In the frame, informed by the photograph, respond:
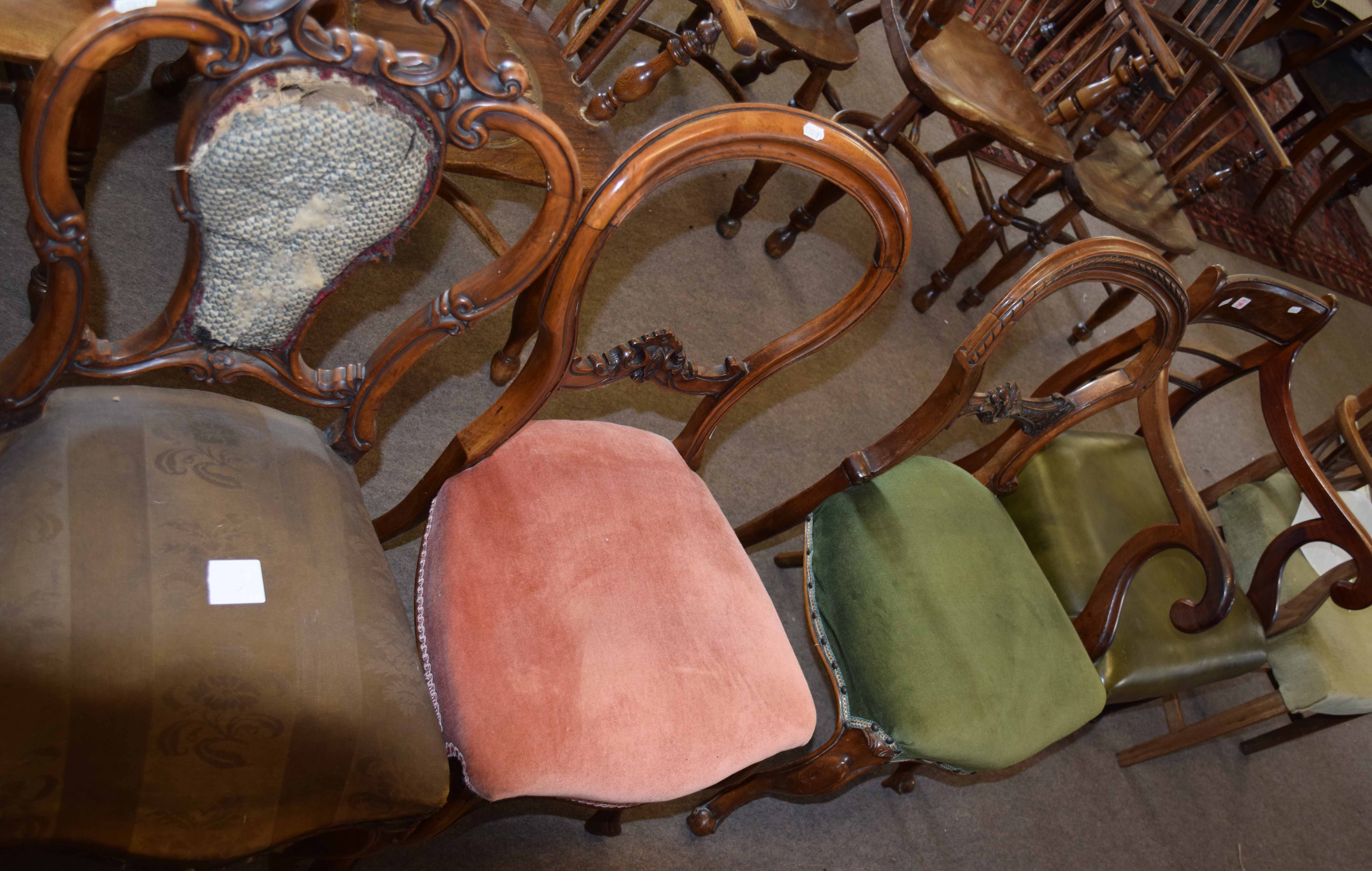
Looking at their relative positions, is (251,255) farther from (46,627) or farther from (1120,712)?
(1120,712)

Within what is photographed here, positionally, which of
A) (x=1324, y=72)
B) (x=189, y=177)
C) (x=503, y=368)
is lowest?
(x=503, y=368)

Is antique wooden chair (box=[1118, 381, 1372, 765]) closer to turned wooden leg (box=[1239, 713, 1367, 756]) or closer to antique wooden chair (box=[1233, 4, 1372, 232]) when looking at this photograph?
turned wooden leg (box=[1239, 713, 1367, 756])

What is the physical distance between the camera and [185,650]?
0.77 m

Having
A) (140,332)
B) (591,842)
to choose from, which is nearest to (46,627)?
(140,332)

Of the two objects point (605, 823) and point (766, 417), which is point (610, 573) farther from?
point (766, 417)

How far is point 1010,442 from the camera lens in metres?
1.59

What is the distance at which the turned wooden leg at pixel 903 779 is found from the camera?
5.46 feet

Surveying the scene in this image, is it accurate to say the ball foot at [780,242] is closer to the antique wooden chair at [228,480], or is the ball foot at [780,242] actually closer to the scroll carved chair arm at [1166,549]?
the scroll carved chair arm at [1166,549]

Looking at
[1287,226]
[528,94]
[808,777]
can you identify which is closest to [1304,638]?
[808,777]

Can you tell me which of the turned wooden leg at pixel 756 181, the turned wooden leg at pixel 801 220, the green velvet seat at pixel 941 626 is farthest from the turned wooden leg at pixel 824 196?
the green velvet seat at pixel 941 626

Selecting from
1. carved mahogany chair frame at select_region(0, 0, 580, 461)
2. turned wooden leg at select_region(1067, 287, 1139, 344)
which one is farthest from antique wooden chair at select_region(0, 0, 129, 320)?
turned wooden leg at select_region(1067, 287, 1139, 344)

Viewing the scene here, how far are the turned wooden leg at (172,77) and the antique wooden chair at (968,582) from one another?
1.45 metres

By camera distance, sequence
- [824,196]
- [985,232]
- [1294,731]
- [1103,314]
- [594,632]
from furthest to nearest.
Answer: [1103,314]
[985,232]
[824,196]
[1294,731]
[594,632]

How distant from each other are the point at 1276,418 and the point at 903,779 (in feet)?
3.07
